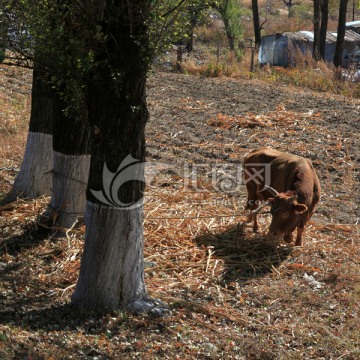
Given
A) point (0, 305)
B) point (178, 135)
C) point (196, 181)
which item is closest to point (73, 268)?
point (0, 305)

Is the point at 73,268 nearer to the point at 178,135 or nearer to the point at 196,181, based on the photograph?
the point at 196,181

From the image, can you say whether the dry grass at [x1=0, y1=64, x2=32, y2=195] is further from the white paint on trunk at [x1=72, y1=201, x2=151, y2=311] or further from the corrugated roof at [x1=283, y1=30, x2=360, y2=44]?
the corrugated roof at [x1=283, y1=30, x2=360, y2=44]

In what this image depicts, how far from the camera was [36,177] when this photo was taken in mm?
9562

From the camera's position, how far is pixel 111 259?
254 inches

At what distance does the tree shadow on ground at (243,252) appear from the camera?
8000 mm

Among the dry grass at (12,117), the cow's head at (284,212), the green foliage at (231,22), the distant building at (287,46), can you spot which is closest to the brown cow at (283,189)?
the cow's head at (284,212)

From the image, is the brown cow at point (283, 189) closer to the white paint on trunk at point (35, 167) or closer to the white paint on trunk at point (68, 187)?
the white paint on trunk at point (68, 187)

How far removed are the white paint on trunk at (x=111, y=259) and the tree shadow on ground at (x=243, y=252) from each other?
1.53m

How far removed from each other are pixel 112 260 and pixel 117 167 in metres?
0.89

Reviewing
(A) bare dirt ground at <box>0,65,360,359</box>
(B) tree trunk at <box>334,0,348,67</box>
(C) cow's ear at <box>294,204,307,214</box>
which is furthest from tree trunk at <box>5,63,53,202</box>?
(B) tree trunk at <box>334,0,348,67</box>

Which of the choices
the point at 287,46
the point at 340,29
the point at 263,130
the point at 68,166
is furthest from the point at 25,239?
the point at 287,46

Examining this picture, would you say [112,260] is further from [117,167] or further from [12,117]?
[12,117]

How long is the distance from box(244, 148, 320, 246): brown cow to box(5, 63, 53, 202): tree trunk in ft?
8.95

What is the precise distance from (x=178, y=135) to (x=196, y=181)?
3.52 metres
